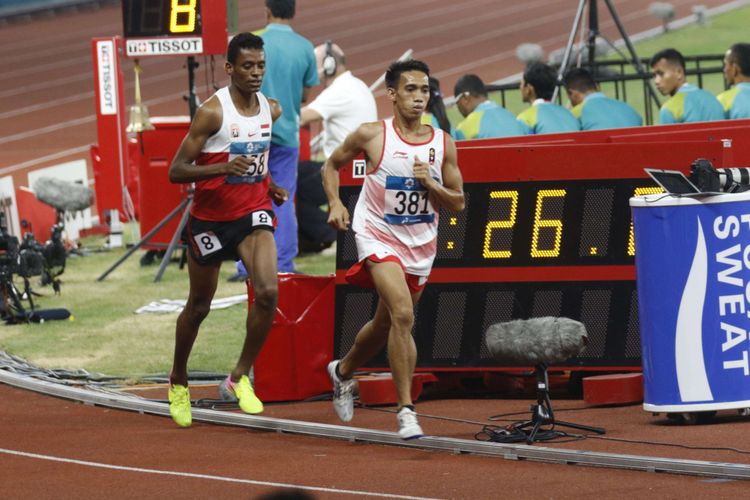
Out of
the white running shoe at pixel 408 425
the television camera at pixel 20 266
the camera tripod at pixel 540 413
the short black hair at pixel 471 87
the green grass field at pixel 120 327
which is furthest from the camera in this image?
the short black hair at pixel 471 87

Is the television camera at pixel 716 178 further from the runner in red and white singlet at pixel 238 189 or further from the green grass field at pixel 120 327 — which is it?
the green grass field at pixel 120 327

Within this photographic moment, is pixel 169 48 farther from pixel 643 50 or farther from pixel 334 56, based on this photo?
pixel 643 50

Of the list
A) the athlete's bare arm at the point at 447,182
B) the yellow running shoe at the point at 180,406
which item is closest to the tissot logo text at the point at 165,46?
the yellow running shoe at the point at 180,406

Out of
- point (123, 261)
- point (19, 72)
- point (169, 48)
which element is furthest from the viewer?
point (19, 72)

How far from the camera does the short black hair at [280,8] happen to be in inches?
568

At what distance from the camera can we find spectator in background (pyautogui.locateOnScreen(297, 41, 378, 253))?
15.9 metres

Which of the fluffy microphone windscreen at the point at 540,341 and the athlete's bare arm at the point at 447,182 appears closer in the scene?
the fluffy microphone windscreen at the point at 540,341

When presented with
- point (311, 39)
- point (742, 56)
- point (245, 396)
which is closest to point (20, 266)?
point (245, 396)

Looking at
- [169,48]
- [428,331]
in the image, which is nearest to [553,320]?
[428,331]

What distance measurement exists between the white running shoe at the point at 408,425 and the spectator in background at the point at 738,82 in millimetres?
5834

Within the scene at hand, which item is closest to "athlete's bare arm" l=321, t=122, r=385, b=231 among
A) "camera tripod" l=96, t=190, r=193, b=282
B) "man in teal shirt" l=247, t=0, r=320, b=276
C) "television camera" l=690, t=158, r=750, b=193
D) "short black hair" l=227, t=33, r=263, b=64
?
"short black hair" l=227, t=33, r=263, b=64

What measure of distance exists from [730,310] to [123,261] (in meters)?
8.73

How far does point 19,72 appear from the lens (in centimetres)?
3722

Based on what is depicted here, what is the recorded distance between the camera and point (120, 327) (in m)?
13.6
